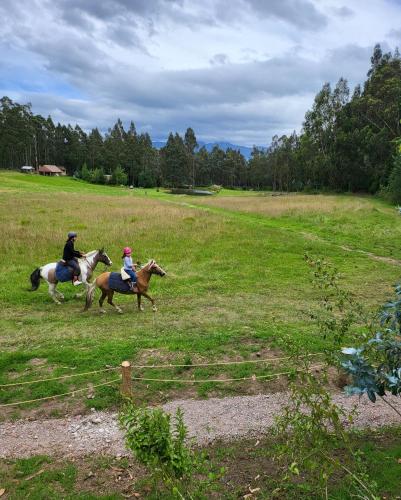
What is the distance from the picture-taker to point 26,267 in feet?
62.7

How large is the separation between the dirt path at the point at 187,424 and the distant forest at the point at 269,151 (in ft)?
133

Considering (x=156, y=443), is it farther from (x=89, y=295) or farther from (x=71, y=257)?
(x=71, y=257)

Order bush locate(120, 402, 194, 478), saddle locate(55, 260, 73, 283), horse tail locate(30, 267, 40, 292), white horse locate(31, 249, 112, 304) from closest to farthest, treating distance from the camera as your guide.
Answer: bush locate(120, 402, 194, 478) → saddle locate(55, 260, 73, 283) → white horse locate(31, 249, 112, 304) → horse tail locate(30, 267, 40, 292)

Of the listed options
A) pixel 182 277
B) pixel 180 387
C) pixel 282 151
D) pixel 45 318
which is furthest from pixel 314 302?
pixel 282 151

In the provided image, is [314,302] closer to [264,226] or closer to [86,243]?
[86,243]

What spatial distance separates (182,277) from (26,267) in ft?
24.0

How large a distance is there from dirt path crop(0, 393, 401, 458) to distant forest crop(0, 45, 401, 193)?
40.5m

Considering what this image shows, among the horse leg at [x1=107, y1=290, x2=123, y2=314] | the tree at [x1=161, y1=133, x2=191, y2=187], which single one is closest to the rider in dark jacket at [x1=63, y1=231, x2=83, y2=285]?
the horse leg at [x1=107, y1=290, x2=123, y2=314]

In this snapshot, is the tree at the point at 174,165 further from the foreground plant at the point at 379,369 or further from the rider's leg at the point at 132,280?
the foreground plant at the point at 379,369

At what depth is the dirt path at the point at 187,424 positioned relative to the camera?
742 cm

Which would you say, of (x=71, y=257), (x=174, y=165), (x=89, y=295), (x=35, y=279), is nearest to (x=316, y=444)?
(x=89, y=295)

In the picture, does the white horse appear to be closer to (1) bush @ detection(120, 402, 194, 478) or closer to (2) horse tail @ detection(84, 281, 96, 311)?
(2) horse tail @ detection(84, 281, 96, 311)

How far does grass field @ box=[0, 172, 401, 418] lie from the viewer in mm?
10031

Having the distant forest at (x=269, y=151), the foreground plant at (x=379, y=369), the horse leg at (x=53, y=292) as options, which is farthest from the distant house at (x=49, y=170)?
the foreground plant at (x=379, y=369)
